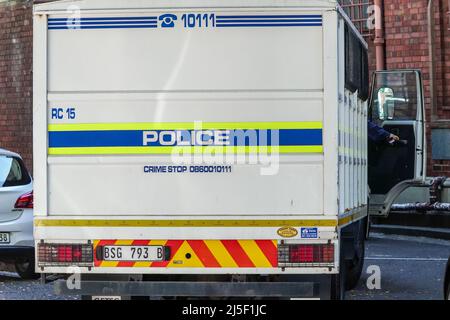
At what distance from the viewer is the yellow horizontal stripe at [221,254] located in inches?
287

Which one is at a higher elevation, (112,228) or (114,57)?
(114,57)

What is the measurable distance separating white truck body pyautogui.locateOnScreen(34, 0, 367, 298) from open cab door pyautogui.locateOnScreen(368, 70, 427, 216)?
18.8ft

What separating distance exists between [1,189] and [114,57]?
4156 millimetres

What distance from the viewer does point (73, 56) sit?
7.46 meters

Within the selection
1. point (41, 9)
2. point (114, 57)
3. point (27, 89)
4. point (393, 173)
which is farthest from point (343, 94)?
point (27, 89)

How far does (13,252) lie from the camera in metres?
10.9

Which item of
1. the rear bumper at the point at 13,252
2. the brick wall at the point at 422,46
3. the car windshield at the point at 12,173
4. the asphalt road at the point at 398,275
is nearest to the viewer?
the asphalt road at the point at 398,275

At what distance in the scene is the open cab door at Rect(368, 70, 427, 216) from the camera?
1312cm

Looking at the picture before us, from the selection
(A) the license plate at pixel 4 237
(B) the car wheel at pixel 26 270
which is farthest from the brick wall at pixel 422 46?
(A) the license plate at pixel 4 237

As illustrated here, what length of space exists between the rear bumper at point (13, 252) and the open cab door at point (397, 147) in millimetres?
4575

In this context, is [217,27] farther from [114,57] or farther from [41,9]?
[41,9]

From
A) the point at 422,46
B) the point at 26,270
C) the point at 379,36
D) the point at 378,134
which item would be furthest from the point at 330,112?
the point at 379,36

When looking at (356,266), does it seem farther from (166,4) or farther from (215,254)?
(166,4)

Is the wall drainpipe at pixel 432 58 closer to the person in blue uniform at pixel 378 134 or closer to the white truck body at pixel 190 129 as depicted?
the person in blue uniform at pixel 378 134
